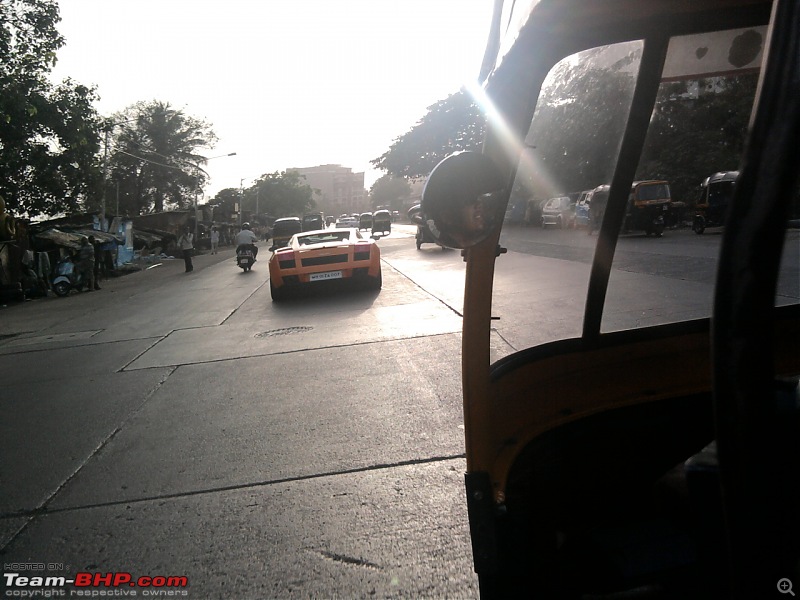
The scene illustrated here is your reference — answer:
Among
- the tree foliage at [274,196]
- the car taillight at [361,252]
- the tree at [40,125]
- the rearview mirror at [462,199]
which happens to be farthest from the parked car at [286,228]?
the tree foliage at [274,196]

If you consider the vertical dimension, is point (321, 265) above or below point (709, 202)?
below

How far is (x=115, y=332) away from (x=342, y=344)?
526 centimetres

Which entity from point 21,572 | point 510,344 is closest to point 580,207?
point 510,344

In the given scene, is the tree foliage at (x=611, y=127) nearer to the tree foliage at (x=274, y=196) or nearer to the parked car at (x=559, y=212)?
the parked car at (x=559, y=212)

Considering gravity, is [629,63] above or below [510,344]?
above

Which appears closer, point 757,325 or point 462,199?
point 757,325

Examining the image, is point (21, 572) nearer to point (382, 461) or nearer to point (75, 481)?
point (75, 481)

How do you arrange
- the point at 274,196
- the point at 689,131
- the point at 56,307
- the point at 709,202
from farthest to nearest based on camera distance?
the point at 274,196 → the point at 56,307 → the point at 689,131 → the point at 709,202

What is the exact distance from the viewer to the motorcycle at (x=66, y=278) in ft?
68.9

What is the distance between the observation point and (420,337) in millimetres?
8492

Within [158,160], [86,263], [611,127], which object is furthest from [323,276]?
[158,160]

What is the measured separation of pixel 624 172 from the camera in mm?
2000

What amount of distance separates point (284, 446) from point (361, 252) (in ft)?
29.2

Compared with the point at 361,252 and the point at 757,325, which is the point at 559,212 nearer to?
the point at 757,325
